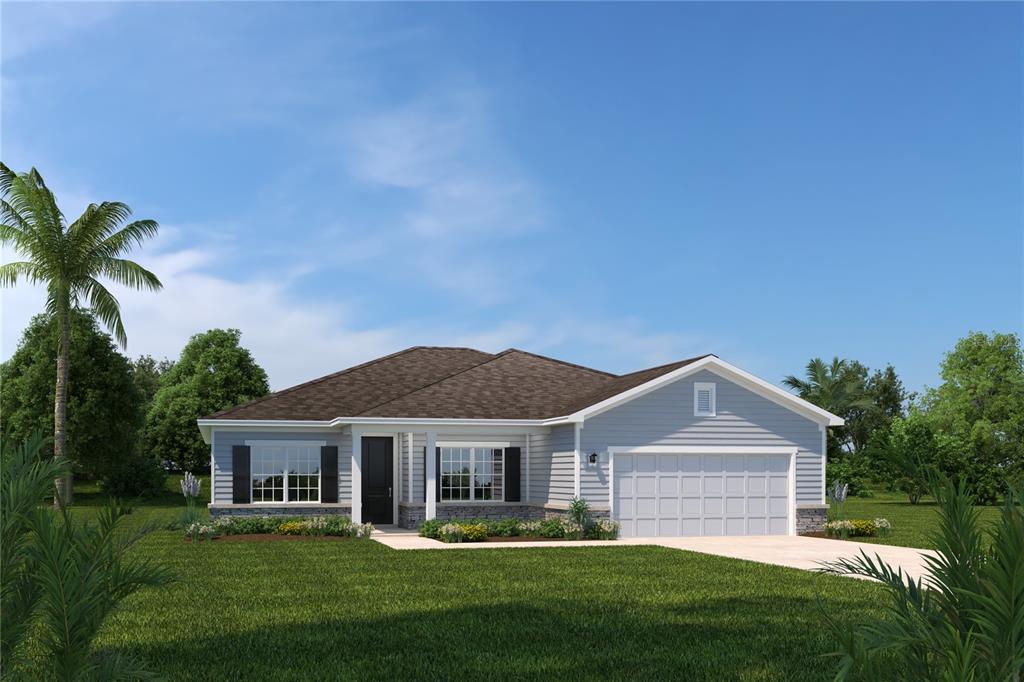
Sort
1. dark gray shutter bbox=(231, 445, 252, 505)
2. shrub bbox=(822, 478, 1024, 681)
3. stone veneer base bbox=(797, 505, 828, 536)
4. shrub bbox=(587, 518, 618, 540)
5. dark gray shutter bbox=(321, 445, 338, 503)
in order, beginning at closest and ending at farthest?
shrub bbox=(822, 478, 1024, 681), shrub bbox=(587, 518, 618, 540), stone veneer base bbox=(797, 505, 828, 536), dark gray shutter bbox=(231, 445, 252, 505), dark gray shutter bbox=(321, 445, 338, 503)

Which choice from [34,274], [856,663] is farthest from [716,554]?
[34,274]

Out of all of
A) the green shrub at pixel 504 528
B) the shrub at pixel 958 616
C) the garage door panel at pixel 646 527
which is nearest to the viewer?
the shrub at pixel 958 616

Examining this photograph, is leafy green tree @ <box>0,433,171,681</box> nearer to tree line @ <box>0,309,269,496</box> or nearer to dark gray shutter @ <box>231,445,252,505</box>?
dark gray shutter @ <box>231,445,252,505</box>

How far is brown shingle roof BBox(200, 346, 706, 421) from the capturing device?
25.0m

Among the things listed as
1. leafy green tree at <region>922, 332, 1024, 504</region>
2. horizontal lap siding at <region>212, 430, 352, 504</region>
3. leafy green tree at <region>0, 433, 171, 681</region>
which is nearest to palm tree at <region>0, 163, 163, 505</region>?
horizontal lap siding at <region>212, 430, 352, 504</region>

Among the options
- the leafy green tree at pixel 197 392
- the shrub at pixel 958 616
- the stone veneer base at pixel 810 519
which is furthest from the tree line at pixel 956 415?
the shrub at pixel 958 616

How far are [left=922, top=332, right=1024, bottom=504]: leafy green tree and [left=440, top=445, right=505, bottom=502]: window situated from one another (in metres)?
38.3

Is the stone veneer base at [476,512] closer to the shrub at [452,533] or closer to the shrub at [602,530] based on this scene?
the shrub at [602,530]

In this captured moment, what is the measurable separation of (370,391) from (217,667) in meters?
19.9

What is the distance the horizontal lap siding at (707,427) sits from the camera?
23.3 meters

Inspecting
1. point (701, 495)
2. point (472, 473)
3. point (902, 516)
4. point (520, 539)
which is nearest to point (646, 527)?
point (701, 495)

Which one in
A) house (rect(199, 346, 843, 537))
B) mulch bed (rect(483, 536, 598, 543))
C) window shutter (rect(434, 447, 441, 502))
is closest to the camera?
mulch bed (rect(483, 536, 598, 543))

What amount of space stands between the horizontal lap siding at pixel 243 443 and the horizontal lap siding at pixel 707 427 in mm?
6831

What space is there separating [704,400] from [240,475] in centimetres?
1196
